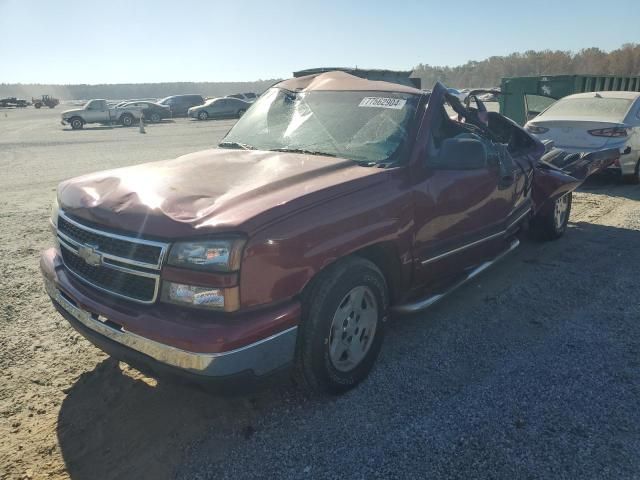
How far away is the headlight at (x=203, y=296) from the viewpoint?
240cm

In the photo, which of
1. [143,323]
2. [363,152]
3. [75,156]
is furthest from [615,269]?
[75,156]

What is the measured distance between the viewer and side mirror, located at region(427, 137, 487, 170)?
337cm

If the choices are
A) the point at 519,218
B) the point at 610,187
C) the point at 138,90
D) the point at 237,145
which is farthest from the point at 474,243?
the point at 138,90

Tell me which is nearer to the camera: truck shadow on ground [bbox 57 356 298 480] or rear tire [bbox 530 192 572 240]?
truck shadow on ground [bbox 57 356 298 480]

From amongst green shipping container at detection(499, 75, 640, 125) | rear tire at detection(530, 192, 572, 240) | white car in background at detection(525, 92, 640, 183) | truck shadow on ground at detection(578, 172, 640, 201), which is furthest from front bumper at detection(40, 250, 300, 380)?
green shipping container at detection(499, 75, 640, 125)

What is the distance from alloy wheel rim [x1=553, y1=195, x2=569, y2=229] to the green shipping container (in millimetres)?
7954

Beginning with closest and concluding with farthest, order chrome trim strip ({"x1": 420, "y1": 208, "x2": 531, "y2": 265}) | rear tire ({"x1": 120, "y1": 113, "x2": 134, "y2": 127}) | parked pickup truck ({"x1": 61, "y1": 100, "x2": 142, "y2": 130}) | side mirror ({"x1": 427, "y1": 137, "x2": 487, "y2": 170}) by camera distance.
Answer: side mirror ({"x1": 427, "y1": 137, "x2": 487, "y2": 170})
chrome trim strip ({"x1": 420, "y1": 208, "x2": 531, "y2": 265})
parked pickup truck ({"x1": 61, "y1": 100, "x2": 142, "y2": 130})
rear tire ({"x1": 120, "y1": 113, "x2": 134, "y2": 127})

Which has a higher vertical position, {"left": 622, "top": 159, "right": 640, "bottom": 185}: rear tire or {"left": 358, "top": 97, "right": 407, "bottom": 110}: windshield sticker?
{"left": 358, "top": 97, "right": 407, "bottom": 110}: windshield sticker

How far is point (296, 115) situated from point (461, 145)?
1.37 meters

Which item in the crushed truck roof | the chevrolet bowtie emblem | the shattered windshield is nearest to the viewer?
the chevrolet bowtie emblem

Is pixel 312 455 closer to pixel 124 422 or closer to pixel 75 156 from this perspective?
pixel 124 422

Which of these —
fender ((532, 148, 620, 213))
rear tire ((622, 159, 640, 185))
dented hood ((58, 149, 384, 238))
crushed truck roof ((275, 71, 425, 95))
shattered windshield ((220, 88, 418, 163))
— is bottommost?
rear tire ((622, 159, 640, 185))

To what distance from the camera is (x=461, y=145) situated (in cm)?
339

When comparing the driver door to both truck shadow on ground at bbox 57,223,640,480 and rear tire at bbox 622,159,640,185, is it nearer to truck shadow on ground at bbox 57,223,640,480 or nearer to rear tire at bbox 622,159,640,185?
truck shadow on ground at bbox 57,223,640,480
